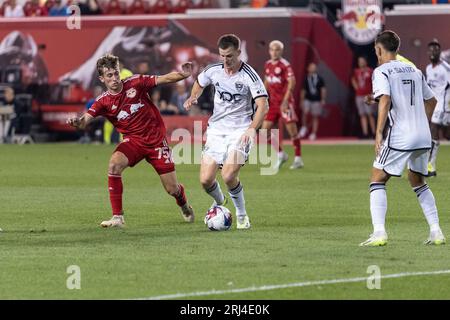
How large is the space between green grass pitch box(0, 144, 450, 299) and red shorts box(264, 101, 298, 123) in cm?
228

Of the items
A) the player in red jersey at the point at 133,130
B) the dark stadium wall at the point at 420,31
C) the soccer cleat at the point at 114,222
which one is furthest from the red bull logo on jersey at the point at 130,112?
the dark stadium wall at the point at 420,31

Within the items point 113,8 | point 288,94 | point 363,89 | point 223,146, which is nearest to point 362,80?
point 363,89

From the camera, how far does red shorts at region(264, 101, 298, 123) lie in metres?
25.7

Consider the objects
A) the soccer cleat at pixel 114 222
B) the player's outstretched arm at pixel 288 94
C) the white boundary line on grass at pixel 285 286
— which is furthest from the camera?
the player's outstretched arm at pixel 288 94

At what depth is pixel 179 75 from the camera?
1462 centimetres

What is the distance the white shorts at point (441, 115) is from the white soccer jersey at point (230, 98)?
30.5ft

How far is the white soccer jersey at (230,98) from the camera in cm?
1497

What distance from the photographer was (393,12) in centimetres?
3578

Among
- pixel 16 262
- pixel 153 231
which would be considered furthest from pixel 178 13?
pixel 16 262

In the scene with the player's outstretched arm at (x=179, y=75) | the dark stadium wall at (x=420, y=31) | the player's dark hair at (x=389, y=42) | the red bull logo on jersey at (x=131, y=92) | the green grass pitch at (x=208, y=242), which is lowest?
the green grass pitch at (x=208, y=242)

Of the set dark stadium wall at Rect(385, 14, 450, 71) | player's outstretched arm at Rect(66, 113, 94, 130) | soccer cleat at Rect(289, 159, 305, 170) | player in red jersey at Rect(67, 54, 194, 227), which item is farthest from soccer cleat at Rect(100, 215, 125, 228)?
dark stadium wall at Rect(385, 14, 450, 71)

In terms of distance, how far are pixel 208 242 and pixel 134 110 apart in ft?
8.79

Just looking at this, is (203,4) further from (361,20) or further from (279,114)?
(279,114)

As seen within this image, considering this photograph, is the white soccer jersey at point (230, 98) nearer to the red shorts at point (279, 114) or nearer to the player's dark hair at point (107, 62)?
the player's dark hair at point (107, 62)
